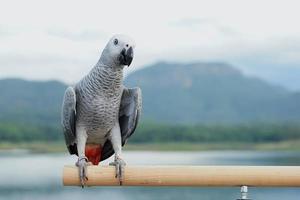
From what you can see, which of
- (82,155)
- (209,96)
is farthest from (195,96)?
(82,155)

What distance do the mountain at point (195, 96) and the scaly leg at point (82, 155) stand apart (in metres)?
73.9

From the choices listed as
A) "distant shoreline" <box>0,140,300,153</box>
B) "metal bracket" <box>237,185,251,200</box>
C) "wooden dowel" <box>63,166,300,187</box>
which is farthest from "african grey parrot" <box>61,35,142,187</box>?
"distant shoreline" <box>0,140,300,153</box>

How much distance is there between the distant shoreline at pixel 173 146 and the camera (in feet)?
118

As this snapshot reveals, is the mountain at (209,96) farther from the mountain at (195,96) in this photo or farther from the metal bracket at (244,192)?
the metal bracket at (244,192)

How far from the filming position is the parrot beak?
2.61 m

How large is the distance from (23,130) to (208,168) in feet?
125

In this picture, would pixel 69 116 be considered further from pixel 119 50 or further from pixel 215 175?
pixel 215 175

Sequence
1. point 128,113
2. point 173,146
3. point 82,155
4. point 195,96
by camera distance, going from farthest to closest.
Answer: point 195,96, point 173,146, point 128,113, point 82,155

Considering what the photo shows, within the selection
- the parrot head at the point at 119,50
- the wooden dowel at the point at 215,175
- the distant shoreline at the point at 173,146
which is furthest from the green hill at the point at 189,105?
the wooden dowel at the point at 215,175

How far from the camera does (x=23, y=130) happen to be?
39562 mm

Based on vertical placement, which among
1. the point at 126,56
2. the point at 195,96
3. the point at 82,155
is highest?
the point at 195,96

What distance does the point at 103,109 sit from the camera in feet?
9.36

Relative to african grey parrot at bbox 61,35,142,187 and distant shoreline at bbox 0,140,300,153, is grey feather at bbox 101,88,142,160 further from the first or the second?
distant shoreline at bbox 0,140,300,153

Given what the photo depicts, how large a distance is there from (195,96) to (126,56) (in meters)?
119
